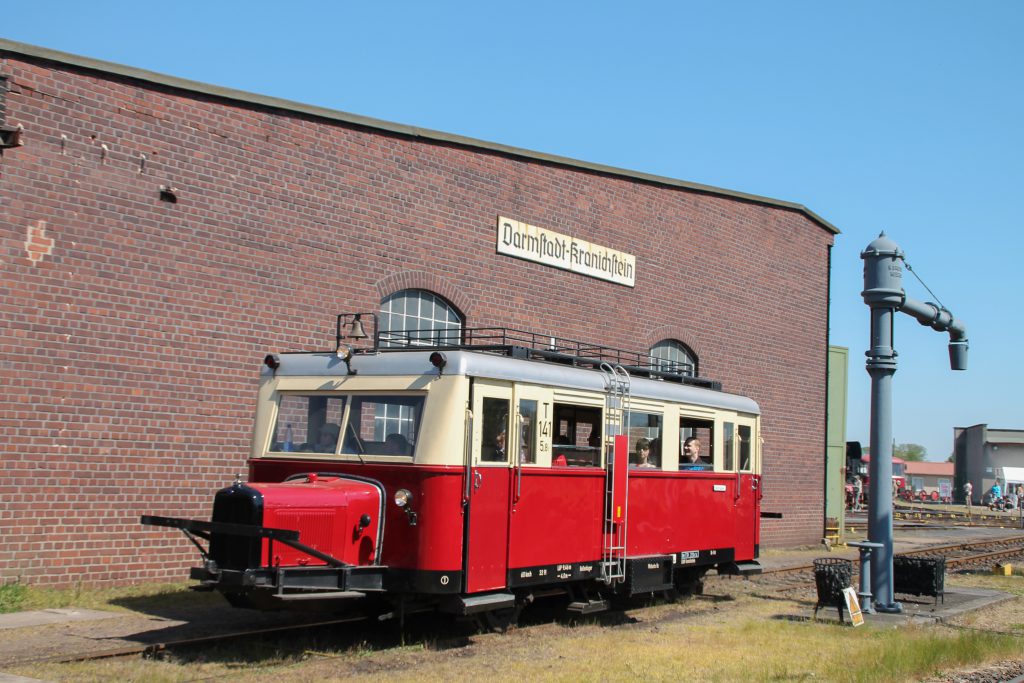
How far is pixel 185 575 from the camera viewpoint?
573 inches

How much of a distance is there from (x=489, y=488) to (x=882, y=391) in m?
6.26

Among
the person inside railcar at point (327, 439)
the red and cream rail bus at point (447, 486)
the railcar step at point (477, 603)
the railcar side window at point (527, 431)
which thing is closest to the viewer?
the red and cream rail bus at point (447, 486)

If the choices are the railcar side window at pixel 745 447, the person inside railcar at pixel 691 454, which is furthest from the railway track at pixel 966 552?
the person inside railcar at pixel 691 454

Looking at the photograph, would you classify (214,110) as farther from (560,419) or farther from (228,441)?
(560,419)

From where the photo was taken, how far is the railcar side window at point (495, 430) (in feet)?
34.9

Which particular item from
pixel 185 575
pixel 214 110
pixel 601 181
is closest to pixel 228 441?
pixel 185 575

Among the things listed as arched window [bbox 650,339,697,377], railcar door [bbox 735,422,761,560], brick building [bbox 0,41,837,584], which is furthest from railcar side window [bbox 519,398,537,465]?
arched window [bbox 650,339,697,377]

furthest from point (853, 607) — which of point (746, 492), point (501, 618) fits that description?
point (501, 618)

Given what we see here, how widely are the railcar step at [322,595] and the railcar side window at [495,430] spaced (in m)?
1.74

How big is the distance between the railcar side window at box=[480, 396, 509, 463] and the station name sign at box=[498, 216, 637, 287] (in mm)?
8557

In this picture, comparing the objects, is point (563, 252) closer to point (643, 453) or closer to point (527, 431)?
point (643, 453)

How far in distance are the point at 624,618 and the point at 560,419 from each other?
301cm

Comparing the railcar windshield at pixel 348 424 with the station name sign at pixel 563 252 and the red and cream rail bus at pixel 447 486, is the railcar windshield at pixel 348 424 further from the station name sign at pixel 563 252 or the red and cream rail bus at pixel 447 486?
the station name sign at pixel 563 252

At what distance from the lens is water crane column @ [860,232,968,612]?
14.0 m
